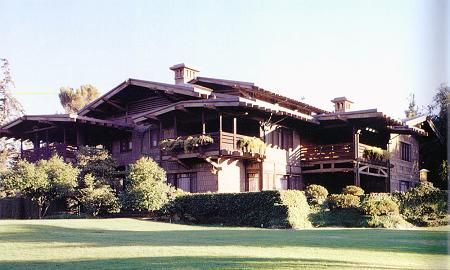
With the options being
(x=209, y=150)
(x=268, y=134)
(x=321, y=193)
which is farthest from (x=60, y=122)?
(x=321, y=193)

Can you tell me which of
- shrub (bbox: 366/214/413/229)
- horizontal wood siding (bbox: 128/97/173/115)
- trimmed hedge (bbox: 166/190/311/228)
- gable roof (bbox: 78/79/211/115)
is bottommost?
shrub (bbox: 366/214/413/229)

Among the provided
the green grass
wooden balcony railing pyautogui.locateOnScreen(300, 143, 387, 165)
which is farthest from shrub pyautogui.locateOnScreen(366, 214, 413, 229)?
wooden balcony railing pyautogui.locateOnScreen(300, 143, 387, 165)

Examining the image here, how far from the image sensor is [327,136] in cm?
3388

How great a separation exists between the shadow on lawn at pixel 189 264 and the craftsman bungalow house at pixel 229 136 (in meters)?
15.7

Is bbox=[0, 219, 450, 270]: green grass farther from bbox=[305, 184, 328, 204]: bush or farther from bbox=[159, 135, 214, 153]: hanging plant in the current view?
bbox=[159, 135, 214, 153]: hanging plant

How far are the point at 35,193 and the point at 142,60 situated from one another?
49.5 feet

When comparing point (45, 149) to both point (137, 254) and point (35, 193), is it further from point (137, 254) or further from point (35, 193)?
point (137, 254)

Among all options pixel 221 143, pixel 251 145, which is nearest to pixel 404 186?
pixel 251 145

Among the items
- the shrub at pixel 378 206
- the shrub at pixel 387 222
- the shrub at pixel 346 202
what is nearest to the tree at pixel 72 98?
the shrub at pixel 346 202

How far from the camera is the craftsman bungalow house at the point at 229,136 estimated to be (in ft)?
90.1

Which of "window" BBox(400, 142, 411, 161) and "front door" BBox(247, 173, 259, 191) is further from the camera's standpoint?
"window" BBox(400, 142, 411, 161)

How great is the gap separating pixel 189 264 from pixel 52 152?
24706 mm

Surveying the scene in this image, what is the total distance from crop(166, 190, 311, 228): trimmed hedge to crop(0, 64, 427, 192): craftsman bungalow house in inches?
118

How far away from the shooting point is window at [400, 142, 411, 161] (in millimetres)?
37062
